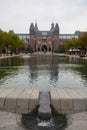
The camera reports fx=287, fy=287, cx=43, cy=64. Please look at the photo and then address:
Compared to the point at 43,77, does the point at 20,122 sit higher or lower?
higher

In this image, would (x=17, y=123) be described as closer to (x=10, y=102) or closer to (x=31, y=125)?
(x=31, y=125)

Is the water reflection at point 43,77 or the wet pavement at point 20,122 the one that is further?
the water reflection at point 43,77

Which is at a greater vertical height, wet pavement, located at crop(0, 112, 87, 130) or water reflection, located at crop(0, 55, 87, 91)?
wet pavement, located at crop(0, 112, 87, 130)

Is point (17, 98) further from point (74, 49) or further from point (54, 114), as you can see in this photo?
point (74, 49)

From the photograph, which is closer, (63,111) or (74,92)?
(63,111)

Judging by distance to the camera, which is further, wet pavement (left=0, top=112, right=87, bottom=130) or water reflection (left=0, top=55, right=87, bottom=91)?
water reflection (left=0, top=55, right=87, bottom=91)

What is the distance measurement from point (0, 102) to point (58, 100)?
225cm

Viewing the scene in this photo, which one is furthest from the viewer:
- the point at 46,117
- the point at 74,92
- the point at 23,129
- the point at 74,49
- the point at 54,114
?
the point at 74,49

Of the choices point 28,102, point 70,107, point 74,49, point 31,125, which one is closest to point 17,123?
point 31,125

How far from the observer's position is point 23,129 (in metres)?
9.12

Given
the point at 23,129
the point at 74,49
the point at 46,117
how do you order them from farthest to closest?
the point at 74,49, the point at 46,117, the point at 23,129

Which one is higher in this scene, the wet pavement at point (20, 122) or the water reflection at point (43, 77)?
the wet pavement at point (20, 122)

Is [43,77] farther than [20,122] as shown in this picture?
Yes

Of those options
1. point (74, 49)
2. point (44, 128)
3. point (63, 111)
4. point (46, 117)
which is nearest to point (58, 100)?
point (63, 111)
